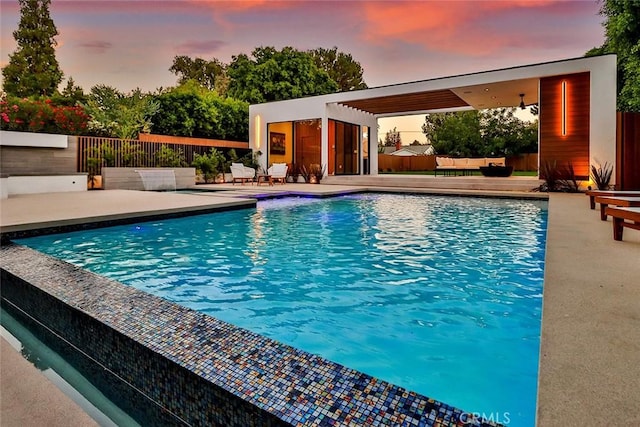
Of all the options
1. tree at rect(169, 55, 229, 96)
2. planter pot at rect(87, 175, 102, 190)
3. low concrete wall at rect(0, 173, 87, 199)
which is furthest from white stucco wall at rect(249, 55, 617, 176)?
tree at rect(169, 55, 229, 96)

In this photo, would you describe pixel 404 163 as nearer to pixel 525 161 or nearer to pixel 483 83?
pixel 525 161

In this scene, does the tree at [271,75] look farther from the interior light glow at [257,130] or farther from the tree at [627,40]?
the tree at [627,40]

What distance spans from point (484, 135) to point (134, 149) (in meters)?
24.5

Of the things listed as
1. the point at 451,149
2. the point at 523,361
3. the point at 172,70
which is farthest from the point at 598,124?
the point at 172,70

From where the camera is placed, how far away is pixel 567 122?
38.7ft

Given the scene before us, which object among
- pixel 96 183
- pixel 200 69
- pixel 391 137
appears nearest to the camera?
pixel 96 183

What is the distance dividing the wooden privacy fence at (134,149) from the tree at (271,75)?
9.55m

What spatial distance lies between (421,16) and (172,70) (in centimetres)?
3265

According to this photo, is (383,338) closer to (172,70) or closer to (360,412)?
(360,412)

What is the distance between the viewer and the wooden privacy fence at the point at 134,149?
13.0 metres

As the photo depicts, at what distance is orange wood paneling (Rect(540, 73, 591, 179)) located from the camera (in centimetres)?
1159

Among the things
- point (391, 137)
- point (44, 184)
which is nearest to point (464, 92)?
point (44, 184)

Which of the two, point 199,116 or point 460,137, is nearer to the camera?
point 199,116

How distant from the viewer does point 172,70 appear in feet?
134
